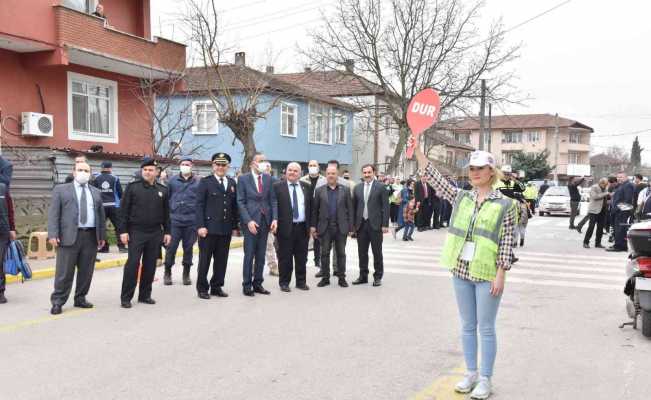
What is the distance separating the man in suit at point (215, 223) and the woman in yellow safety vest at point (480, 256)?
4622mm

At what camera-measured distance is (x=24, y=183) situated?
13.6 m

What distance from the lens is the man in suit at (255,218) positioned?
8914 millimetres

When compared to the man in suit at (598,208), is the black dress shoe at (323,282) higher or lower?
lower

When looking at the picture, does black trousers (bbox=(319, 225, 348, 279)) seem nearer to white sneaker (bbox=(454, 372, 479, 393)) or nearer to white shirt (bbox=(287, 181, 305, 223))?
white shirt (bbox=(287, 181, 305, 223))

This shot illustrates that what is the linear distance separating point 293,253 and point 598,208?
1009cm

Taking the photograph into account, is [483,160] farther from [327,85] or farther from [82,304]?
[327,85]

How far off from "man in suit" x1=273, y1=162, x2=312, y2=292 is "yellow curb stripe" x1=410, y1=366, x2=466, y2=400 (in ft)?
14.0

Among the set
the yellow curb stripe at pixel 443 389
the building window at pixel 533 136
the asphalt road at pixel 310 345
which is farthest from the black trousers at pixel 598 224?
the building window at pixel 533 136

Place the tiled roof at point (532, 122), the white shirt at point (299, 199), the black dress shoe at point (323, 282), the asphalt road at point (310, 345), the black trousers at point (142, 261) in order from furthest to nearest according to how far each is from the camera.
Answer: the tiled roof at point (532, 122) < the black dress shoe at point (323, 282) < the white shirt at point (299, 199) < the black trousers at point (142, 261) < the asphalt road at point (310, 345)

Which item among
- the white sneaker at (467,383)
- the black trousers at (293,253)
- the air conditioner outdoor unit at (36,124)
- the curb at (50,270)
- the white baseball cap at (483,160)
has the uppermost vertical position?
the air conditioner outdoor unit at (36,124)

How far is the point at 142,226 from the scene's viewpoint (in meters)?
8.10

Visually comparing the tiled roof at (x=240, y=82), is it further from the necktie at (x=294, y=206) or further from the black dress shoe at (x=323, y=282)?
the black dress shoe at (x=323, y=282)

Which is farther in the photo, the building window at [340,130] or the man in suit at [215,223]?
the building window at [340,130]

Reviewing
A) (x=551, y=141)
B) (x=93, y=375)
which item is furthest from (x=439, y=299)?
(x=551, y=141)
